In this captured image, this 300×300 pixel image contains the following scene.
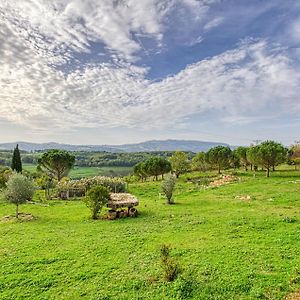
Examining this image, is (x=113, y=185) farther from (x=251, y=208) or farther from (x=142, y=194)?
(x=251, y=208)

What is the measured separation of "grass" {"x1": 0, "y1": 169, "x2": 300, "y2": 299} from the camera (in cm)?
1469

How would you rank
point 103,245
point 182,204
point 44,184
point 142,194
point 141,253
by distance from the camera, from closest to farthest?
point 141,253, point 103,245, point 182,204, point 142,194, point 44,184

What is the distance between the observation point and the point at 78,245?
72.0 ft

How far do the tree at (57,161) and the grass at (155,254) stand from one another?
124 feet

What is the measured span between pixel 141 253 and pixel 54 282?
5.72 metres

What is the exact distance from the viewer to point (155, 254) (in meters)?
19.1

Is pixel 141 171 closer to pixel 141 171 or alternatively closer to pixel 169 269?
pixel 141 171

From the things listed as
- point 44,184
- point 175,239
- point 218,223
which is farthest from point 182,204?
point 44,184

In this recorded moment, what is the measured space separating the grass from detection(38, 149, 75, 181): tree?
37.7 m

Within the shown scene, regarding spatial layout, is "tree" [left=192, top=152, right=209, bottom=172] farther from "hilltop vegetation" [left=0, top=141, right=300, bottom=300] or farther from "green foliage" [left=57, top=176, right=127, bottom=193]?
"hilltop vegetation" [left=0, top=141, right=300, bottom=300]

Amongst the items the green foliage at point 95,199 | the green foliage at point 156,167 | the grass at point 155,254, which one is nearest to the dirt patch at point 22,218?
the grass at point 155,254

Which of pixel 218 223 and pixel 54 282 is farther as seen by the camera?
pixel 218 223

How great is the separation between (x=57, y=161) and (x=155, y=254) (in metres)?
55.5

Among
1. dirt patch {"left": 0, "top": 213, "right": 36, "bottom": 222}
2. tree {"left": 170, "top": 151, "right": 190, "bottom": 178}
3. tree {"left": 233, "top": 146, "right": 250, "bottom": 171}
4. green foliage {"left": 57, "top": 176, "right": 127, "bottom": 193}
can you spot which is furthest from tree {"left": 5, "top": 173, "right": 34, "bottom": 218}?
tree {"left": 233, "top": 146, "right": 250, "bottom": 171}
